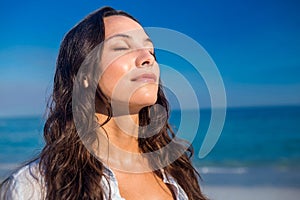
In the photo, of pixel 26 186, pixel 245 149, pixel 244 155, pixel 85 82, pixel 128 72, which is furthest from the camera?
pixel 245 149

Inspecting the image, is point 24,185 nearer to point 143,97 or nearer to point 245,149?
point 143,97

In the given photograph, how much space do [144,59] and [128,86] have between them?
0.38ft

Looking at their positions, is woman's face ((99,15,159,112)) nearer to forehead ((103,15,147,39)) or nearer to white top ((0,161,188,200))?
forehead ((103,15,147,39))

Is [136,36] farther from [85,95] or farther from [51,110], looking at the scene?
[51,110]

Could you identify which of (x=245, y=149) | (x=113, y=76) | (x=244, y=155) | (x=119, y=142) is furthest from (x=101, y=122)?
(x=245, y=149)

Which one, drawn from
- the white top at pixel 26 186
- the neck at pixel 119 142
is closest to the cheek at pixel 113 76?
the neck at pixel 119 142

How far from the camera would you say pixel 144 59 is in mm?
1902

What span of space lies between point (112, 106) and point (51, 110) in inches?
10.7

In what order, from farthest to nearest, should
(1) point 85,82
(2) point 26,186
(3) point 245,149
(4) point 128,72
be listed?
1. (3) point 245,149
2. (1) point 85,82
3. (4) point 128,72
4. (2) point 26,186

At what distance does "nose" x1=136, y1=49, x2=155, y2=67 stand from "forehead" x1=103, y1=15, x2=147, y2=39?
13 cm

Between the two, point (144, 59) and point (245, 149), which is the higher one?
point (245, 149)

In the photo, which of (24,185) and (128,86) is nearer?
(24,185)

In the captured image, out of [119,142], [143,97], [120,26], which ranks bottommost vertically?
[119,142]

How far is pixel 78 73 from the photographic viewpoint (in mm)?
1976
